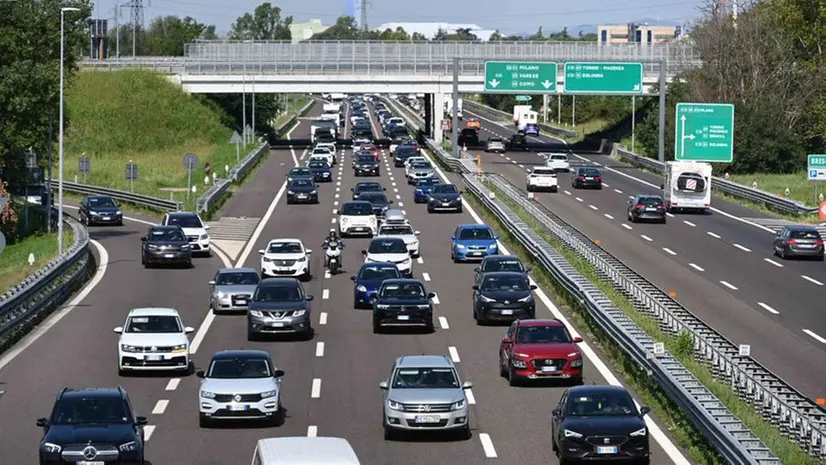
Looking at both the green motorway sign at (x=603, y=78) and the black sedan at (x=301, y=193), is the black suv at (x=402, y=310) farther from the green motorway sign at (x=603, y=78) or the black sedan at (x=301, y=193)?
the green motorway sign at (x=603, y=78)

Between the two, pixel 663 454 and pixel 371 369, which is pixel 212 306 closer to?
pixel 371 369

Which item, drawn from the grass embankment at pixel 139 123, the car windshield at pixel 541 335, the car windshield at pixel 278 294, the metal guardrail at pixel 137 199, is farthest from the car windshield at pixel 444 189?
the car windshield at pixel 541 335

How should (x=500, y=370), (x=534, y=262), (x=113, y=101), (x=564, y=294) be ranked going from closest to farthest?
(x=500, y=370), (x=564, y=294), (x=534, y=262), (x=113, y=101)

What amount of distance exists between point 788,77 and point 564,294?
243ft

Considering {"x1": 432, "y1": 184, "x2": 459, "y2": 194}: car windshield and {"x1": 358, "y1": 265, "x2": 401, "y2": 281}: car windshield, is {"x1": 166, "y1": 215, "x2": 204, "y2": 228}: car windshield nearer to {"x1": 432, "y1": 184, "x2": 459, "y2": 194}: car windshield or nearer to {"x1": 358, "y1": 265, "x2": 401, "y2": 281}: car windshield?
{"x1": 358, "y1": 265, "x2": 401, "y2": 281}: car windshield

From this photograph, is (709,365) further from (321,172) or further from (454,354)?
(321,172)

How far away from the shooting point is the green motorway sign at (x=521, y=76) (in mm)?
102625

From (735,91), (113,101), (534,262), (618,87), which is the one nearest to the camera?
(534,262)

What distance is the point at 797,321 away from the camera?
42.9 meters

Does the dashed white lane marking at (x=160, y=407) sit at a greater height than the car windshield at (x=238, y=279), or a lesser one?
lesser

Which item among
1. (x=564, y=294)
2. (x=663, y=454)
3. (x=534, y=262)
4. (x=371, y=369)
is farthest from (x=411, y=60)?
(x=663, y=454)

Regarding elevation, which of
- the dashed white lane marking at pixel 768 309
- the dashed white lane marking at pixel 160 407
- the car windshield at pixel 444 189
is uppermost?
the car windshield at pixel 444 189

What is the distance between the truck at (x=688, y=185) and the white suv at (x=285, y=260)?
28.3 meters

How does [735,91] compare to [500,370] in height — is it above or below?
above
